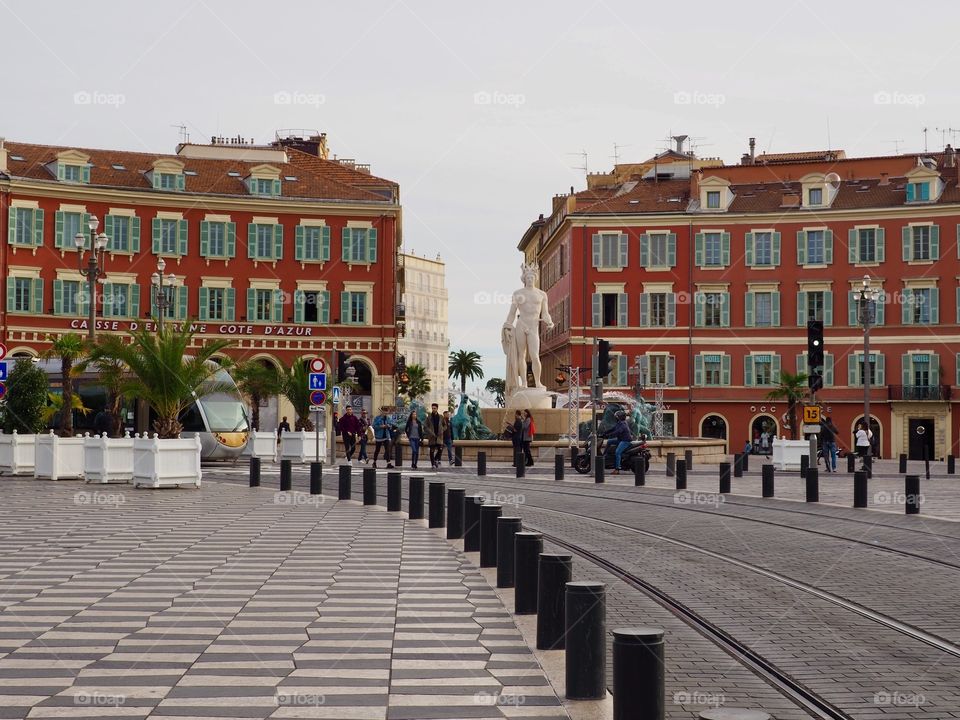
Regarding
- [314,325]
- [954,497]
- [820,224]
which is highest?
[820,224]

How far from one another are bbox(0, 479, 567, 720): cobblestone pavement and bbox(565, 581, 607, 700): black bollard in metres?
0.18

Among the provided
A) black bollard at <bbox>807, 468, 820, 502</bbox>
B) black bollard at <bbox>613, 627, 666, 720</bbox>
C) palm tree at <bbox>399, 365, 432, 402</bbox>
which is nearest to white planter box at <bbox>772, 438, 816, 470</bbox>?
black bollard at <bbox>807, 468, 820, 502</bbox>

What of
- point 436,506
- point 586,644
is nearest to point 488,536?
point 436,506

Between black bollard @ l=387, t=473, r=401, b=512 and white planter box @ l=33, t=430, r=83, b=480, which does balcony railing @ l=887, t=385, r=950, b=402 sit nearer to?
white planter box @ l=33, t=430, r=83, b=480

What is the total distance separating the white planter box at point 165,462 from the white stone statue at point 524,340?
1870 cm

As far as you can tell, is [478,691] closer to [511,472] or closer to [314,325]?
[511,472]

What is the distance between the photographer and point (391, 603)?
1073 cm

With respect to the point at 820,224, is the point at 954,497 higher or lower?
lower

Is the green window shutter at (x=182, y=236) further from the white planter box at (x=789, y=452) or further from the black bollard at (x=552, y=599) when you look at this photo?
the black bollard at (x=552, y=599)

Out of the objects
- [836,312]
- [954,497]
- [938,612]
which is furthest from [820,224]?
[938,612]

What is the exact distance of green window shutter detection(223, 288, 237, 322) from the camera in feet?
222

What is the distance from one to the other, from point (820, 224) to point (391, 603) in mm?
62440

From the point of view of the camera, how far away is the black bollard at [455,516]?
16719 millimetres

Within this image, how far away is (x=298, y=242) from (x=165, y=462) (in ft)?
140
